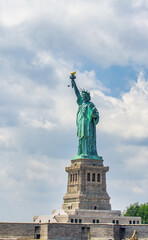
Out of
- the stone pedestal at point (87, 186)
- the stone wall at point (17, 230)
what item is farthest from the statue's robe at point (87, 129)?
the stone wall at point (17, 230)

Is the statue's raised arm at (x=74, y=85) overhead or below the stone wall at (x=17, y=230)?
overhead

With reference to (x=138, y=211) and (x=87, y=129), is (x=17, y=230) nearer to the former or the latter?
(x=87, y=129)

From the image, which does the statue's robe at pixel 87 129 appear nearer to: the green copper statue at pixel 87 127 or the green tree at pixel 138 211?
the green copper statue at pixel 87 127

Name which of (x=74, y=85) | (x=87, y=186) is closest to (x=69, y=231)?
(x=87, y=186)

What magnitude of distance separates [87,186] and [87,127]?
1103 cm

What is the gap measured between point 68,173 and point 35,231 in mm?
19859

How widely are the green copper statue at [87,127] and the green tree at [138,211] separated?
31721mm

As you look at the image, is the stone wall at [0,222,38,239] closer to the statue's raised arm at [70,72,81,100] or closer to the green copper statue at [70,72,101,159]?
the green copper statue at [70,72,101,159]

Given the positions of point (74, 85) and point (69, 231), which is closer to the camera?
point (69, 231)

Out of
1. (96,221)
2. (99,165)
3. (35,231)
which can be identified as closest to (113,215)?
(96,221)

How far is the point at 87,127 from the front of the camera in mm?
95000

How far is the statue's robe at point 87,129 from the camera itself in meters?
94.6

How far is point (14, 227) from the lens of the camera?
76.4 metres

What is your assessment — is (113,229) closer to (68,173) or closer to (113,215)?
(113,215)
